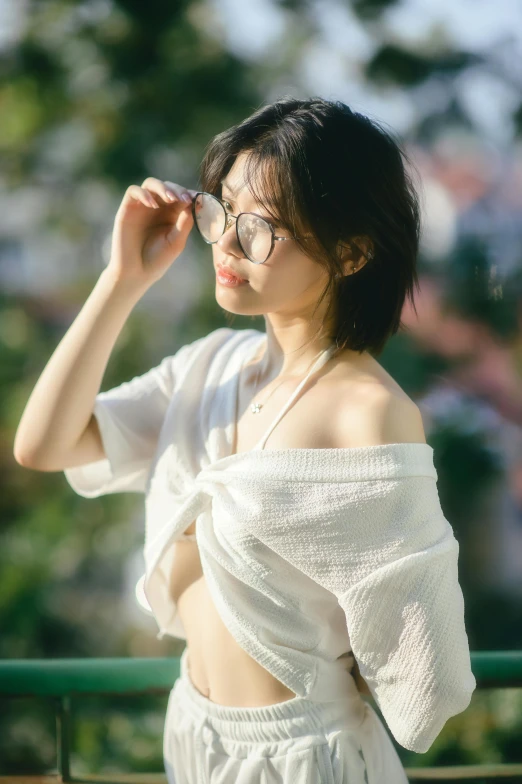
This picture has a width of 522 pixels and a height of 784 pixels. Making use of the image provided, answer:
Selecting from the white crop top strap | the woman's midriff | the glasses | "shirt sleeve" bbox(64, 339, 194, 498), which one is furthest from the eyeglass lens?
the woman's midriff

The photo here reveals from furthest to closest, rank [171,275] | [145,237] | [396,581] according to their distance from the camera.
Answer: [171,275], [145,237], [396,581]

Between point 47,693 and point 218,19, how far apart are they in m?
1.97

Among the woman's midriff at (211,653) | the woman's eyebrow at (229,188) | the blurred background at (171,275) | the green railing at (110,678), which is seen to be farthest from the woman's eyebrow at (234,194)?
the blurred background at (171,275)

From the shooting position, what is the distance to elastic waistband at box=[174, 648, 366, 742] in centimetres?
90

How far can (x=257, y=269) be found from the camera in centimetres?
90

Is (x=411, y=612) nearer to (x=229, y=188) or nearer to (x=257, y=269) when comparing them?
(x=257, y=269)

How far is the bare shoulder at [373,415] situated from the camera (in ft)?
2.79

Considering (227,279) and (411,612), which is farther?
(227,279)

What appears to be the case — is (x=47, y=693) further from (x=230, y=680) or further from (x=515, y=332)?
(x=515, y=332)

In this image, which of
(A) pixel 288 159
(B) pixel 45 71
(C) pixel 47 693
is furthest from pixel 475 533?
(B) pixel 45 71

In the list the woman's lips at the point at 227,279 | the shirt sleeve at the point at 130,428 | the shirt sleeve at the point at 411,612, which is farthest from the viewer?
the shirt sleeve at the point at 130,428

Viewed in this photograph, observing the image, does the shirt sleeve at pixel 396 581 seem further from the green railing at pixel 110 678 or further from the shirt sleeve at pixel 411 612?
the green railing at pixel 110 678

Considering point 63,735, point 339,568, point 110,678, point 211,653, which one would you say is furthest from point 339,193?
point 63,735

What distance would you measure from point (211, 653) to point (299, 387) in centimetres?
34
